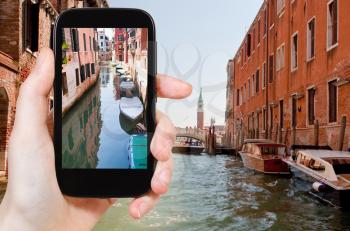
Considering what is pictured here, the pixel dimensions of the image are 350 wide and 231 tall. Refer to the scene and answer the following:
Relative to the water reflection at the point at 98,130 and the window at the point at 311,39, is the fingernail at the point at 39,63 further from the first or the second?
the window at the point at 311,39

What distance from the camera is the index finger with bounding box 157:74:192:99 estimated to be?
5.74 feet

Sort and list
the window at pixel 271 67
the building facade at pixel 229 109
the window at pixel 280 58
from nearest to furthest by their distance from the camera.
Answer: the window at pixel 280 58
the window at pixel 271 67
the building facade at pixel 229 109

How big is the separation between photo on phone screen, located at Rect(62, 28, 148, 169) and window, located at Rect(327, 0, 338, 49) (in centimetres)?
1433

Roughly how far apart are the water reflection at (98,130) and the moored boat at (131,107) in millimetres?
23

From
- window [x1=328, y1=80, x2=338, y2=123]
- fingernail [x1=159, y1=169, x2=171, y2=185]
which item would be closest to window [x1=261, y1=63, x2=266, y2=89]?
window [x1=328, y1=80, x2=338, y2=123]

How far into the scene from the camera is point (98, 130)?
1.97m

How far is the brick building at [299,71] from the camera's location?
49.2 ft

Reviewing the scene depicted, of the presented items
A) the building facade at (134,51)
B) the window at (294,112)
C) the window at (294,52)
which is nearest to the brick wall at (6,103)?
the window at (294,112)

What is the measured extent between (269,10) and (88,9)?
84.8 ft

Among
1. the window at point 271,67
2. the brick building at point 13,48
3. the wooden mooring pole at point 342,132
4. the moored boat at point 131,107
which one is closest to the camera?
the moored boat at point 131,107

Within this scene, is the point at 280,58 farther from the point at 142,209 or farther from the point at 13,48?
the point at 142,209

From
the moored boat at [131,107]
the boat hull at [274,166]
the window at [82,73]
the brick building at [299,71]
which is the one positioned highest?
the brick building at [299,71]

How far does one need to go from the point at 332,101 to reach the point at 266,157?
4663 mm

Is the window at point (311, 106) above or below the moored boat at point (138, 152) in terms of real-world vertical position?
above
